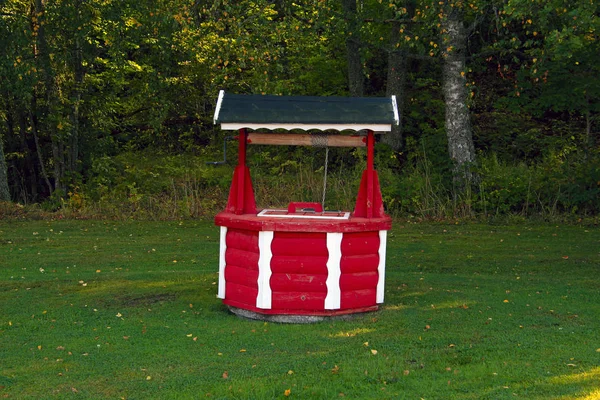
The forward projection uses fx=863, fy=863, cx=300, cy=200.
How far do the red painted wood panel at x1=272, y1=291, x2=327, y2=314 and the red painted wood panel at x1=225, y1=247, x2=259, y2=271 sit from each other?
36cm

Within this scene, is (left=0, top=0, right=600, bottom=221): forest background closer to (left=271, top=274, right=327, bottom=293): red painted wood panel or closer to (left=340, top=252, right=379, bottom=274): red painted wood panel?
(left=340, top=252, right=379, bottom=274): red painted wood panel

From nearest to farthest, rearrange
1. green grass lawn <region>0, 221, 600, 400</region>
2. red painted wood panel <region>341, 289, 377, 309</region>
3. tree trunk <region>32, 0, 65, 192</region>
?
green grass lawn <region>0, 221, 600, 400</region> → red painted wood panel <region>341, 289, 377, 309</region> → tree trunk <region>32, 0, 65, 192</region>

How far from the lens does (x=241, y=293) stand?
8289 mm

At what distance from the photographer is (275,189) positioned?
16.8 metres

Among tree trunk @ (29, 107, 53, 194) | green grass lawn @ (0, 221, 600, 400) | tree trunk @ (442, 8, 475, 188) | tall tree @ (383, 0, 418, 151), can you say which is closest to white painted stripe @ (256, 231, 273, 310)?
green grass lawn @ (0, 221, 600, 400)

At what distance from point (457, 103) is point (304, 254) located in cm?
945

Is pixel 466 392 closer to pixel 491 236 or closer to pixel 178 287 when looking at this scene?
pixel 178 287

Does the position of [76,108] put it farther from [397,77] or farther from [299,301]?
[299,301]

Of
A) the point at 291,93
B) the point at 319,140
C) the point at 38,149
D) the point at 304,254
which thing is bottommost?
the point at 304,254

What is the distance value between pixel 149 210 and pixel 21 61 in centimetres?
374

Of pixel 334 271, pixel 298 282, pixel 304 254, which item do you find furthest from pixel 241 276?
pixel 334 271

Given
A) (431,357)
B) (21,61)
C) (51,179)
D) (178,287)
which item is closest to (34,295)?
(178,287)

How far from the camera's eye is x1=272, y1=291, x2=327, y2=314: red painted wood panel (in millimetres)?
8031

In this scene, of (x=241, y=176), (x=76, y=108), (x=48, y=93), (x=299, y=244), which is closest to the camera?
(x=299, y=244)
